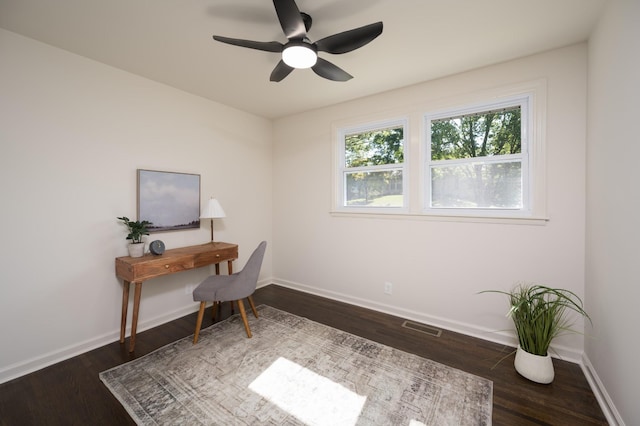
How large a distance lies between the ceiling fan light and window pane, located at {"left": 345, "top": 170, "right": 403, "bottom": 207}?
170 cm

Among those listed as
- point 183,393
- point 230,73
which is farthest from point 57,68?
point 183,393

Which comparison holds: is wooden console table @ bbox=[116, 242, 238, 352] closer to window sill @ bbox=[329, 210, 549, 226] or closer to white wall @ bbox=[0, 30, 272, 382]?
white wall @ bbox=[0, 30, 272, 382]

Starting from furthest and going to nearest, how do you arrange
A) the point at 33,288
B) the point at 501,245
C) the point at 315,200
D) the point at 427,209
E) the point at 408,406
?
the point at 315,200, the point at 427,209, the point at 501,245, the point at 33,288, the point at 408,406

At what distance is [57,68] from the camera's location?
215 centimetres

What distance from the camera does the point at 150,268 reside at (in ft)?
7.63

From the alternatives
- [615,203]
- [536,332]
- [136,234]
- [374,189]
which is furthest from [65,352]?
[615,203]

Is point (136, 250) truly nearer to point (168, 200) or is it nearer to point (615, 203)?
point (168, 200)

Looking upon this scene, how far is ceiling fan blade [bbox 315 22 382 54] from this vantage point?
1554mm

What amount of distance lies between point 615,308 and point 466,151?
5.36ft

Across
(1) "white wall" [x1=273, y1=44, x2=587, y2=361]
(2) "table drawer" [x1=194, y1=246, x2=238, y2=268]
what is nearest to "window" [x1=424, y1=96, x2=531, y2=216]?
(1) "white wall" [x1=273, y1=44, x2=587, y2=361]

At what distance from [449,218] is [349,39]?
1911 millimetres

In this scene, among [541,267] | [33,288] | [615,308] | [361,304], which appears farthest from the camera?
[361,304]

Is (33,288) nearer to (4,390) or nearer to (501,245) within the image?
(4,390)

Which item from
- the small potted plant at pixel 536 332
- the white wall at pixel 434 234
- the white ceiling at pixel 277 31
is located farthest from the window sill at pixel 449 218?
the white ceiling at pixel 277 31
